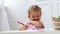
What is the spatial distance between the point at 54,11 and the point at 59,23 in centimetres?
151

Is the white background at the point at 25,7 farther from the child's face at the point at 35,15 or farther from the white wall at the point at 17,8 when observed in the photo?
the child's face at the point at 35,15

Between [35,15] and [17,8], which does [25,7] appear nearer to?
[17,8]

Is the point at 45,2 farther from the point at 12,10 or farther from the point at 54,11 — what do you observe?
the point at 12,10

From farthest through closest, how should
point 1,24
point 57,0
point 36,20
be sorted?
point 57,0 → point 1,24 → point 36,20

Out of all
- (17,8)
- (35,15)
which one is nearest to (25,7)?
(17,8)

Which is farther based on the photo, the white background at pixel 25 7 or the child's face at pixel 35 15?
the white background at pixel 25 7

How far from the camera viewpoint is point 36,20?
2.56ft

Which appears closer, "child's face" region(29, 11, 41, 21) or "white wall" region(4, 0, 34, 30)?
"child's face" region(29, 11, 41, 21)

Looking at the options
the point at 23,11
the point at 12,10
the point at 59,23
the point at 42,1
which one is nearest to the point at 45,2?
the point at 42,1

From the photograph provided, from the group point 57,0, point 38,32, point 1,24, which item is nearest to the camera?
point 38,32

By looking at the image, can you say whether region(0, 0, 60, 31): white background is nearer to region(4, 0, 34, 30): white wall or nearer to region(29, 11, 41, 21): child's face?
region(4, 0, 34, 30): white wall

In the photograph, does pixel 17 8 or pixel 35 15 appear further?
pixel 17 8

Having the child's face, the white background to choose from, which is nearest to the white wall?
the white background

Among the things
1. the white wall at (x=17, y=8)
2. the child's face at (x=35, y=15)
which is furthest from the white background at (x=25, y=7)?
the child's face at (x=35, y=15)
